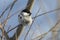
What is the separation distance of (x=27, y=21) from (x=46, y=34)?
0.18 metres

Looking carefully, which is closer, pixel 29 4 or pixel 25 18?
pixel 25 18

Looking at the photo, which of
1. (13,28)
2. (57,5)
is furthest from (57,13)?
(13,28)

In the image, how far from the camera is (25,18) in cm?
183

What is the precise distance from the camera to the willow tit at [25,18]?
1.83 metres

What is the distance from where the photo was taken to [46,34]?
1858mm

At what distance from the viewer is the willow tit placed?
1.83m

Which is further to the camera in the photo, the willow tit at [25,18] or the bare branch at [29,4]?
the bare branch at [29,4]

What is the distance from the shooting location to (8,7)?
1760 mm

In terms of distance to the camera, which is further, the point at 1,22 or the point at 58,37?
the point at 58,37

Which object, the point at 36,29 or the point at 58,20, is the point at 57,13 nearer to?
the point at 58,20

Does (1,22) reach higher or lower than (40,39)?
higher

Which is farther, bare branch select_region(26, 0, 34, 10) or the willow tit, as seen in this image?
bare branch select_region(26, 0, 34, 10)

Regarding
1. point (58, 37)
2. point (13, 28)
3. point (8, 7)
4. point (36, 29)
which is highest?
point (8, 7)

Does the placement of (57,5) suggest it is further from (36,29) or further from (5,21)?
(5,21)
